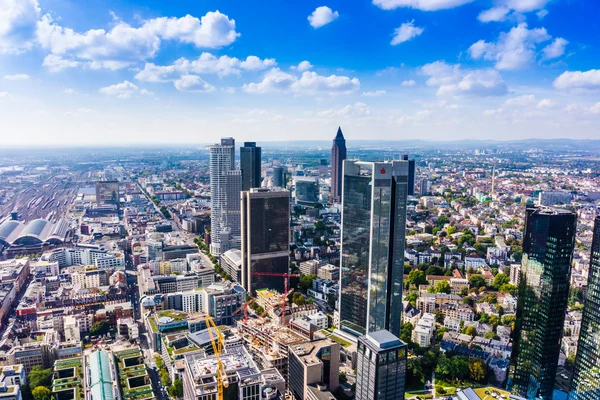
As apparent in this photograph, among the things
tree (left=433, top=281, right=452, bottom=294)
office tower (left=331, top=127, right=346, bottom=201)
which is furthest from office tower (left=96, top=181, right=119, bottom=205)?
tree (left=433, top=281, right=452, bottom=294)

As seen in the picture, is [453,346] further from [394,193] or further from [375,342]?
[375,342]

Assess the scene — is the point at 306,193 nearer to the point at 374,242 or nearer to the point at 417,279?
the point at 417,279

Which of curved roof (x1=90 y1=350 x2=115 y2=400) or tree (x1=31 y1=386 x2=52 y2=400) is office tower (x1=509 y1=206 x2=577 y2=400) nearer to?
curved roof (x1=90 y1=350 x2=115 y2=400)

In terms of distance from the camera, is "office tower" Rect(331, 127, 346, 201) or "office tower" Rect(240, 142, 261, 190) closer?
"office tower" Rect(240, 142, 261, 190)

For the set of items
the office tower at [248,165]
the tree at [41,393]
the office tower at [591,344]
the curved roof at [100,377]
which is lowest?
the tree at [41,393]

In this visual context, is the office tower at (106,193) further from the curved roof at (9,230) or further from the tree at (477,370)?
the tree at (477,370)

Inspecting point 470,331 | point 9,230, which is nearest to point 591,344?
point 470,331

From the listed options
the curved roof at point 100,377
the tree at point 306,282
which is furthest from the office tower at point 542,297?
the curved roof at point 100,377
